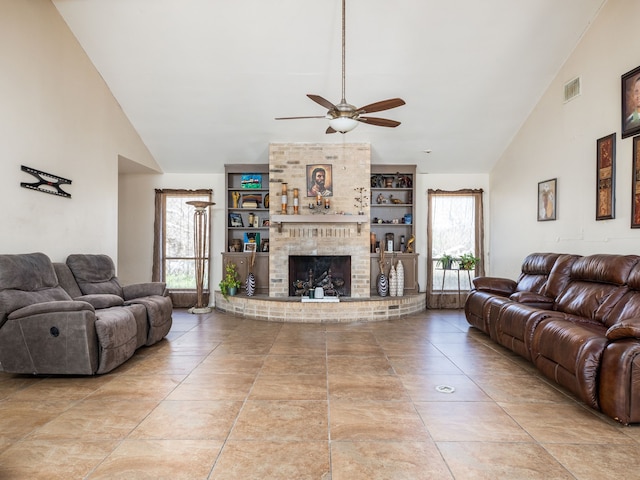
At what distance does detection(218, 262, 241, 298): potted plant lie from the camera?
679 centimetres

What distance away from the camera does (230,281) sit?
22.4ft

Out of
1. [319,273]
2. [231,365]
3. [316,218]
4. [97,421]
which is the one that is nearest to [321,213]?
[316,218]

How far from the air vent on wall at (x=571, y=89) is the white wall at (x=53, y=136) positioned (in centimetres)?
635

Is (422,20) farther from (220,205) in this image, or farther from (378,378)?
(220,205)

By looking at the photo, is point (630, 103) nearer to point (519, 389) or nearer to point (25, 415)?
point (519, 389)

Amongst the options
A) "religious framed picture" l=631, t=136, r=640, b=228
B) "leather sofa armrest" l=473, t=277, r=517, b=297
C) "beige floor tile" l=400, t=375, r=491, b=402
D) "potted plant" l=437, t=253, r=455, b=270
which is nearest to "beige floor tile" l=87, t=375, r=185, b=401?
"beige floor tile" l=400, t=375, r=491, b=402

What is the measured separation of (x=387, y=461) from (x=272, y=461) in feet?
2.05

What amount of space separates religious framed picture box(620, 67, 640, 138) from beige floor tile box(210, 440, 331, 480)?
4.32 metres

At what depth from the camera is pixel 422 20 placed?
187 inches

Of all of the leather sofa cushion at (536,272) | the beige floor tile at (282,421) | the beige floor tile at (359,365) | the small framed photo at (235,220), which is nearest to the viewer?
the beige floor tile at (282,421)

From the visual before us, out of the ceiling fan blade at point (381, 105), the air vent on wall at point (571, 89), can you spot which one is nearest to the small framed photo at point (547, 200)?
the air vent on wall at point (571, 89)

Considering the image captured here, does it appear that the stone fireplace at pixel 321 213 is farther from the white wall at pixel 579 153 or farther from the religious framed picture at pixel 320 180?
the white wall at pixel 579 153

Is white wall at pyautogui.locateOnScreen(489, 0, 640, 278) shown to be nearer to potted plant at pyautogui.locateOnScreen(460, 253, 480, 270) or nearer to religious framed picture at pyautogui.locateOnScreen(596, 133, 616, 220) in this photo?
religious framed picture at pyautogui.locateOnScreen(596, 133, 616, 220)

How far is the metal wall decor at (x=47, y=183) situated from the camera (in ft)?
13.5
